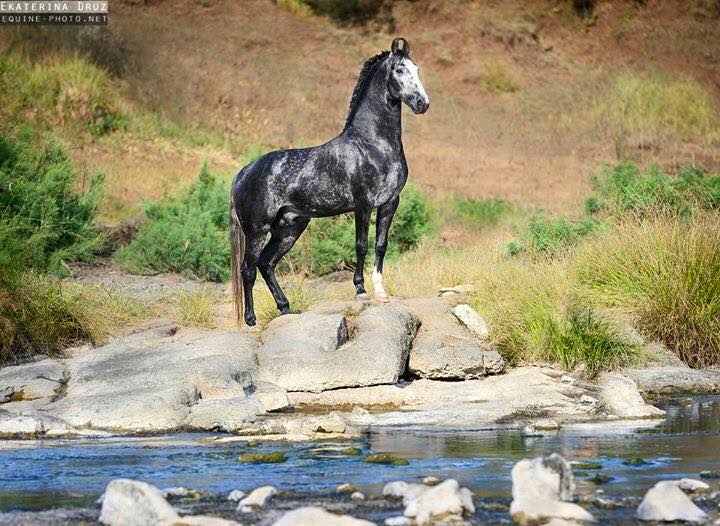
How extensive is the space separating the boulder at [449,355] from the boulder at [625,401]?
127cm

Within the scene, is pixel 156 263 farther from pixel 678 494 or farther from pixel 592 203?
pixel 678 494

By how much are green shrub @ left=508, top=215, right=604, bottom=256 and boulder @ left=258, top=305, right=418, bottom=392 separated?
14.0 feet

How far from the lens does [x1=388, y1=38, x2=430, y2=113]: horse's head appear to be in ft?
38.9

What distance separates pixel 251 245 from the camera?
1241cm

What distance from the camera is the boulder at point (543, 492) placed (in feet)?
21.4

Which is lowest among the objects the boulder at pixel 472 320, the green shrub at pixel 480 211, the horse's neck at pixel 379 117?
the boulder at pixel 472 320

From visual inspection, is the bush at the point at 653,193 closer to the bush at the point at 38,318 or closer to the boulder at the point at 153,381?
the boulder at the point at 153,381

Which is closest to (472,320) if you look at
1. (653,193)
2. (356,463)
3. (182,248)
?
(356,463)

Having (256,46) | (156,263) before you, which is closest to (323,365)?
(156,263)

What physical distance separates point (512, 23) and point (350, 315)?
76.1 ft

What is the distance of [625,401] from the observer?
10.5 metres

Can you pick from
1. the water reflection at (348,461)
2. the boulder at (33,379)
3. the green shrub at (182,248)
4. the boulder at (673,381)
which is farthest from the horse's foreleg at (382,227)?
the green shrub at (182,248)

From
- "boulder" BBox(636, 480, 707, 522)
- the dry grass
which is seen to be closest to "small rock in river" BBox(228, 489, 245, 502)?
"boulder" BBox(636, 480, 707, 522)

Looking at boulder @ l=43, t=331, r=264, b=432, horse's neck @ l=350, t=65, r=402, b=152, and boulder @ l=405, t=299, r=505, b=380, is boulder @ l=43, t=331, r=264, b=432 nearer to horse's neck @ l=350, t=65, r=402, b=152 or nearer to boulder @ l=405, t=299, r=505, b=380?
boulder @ l=405, t=299, r=505, b=380
